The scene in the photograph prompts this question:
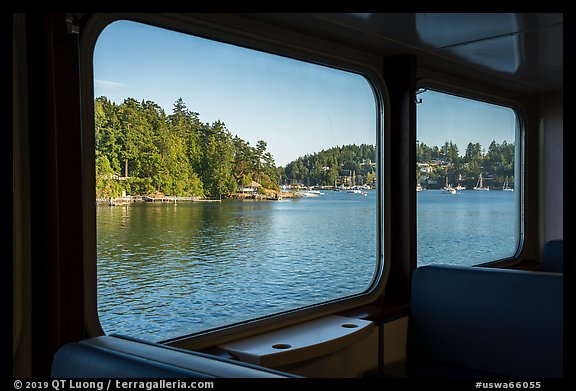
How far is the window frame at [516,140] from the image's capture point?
407cm

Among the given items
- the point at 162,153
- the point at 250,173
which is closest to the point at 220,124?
the point at 250,173

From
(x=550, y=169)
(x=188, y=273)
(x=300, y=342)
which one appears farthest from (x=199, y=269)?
(x=550, y=169)

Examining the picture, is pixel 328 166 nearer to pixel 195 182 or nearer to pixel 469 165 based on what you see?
pixel 195 182

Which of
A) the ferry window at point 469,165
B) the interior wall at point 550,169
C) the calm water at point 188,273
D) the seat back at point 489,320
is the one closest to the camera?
the calm water at point 188,273

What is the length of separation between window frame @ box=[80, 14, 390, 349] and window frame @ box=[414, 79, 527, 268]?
0.87 meters

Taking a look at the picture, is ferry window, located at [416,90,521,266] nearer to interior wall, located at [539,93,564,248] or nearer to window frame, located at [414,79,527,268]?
window frame, located at [414,79,527,268]

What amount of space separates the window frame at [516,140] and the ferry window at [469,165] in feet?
0.04

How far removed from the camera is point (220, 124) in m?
3.30

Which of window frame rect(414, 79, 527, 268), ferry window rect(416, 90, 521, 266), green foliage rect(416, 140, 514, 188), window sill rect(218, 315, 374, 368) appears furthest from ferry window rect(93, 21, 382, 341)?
window frame rect(414, 79, 527, 268)

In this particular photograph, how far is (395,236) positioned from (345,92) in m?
8.39

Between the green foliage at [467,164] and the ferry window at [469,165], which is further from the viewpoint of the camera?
the green foliage at [467,164]

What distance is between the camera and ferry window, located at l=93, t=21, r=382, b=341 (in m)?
2.22

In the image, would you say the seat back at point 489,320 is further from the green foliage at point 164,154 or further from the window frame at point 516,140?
the window frame at point 516,140

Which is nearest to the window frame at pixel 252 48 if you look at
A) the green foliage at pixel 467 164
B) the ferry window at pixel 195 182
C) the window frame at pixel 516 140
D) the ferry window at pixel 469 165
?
the ferry window at pixel 195 182
